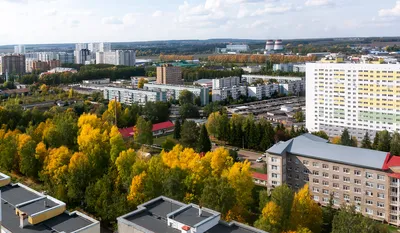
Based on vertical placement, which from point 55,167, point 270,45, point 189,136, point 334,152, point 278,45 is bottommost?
point 55,167

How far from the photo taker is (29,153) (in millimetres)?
7895

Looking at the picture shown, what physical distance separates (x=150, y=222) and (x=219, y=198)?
4.70 feet

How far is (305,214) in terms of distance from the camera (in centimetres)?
548

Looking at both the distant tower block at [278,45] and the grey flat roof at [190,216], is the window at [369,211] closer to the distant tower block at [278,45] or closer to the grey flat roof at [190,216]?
the grey flat roof at [190,216]

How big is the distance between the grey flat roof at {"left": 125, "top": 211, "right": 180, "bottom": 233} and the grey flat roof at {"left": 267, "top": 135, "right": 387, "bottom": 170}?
362 cm

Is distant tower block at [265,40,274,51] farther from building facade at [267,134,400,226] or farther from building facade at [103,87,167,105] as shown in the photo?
building facade at [267,134,400,226]

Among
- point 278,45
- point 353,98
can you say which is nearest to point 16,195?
point 353,98

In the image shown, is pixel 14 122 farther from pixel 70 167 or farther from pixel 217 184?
pixel 217 184

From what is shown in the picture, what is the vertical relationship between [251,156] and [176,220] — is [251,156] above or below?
below

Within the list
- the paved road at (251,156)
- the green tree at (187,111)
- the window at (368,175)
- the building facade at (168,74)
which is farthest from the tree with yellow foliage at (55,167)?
the building facade at (168,74)

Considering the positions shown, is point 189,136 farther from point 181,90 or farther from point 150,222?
point 181,90

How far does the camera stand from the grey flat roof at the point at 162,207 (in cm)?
437

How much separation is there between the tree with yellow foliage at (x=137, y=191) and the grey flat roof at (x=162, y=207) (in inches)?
51.4

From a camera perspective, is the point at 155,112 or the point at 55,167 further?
the point at 155,112
